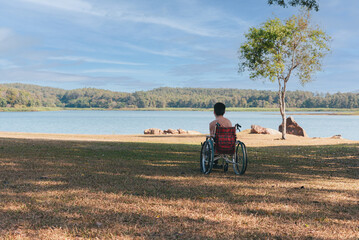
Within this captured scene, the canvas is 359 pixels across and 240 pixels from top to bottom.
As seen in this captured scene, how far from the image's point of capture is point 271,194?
5.86 meters

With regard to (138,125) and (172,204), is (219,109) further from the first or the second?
(138,125)

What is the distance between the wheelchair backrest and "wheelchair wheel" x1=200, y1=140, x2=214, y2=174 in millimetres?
187

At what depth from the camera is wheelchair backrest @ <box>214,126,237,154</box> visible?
24.9ft

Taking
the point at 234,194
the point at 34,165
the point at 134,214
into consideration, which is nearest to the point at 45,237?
the point at 134,214

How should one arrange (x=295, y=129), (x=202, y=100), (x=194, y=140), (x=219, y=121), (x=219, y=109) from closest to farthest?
(x=219, y=121), (x=219, y=109), (x=194, y=140), (x=295, y=129), (x=202, y=100)

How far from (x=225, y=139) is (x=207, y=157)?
2.38 ft

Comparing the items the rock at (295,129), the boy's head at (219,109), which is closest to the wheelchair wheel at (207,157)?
the boy's head at (219,109)

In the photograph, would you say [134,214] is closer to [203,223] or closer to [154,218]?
[154,218]

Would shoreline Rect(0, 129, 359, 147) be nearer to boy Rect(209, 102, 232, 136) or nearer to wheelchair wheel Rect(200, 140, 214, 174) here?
wheelchair wheel Rect(200, 140, 214, 174)

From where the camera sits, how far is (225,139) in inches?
299

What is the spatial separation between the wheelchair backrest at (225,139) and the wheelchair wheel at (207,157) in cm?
19

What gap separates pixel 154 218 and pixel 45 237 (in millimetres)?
1298

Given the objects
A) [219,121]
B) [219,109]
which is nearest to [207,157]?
[219,121]

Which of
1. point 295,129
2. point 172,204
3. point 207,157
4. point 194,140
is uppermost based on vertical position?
point 207,157
